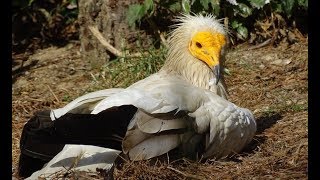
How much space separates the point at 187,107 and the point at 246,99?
5.95 ft

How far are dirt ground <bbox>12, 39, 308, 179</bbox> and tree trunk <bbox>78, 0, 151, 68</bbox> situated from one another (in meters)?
0.23

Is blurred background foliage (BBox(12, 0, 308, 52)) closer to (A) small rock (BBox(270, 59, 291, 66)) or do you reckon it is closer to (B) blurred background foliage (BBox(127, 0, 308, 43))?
(B) blurred background foliage (BBox(127, 0, 308, 43))

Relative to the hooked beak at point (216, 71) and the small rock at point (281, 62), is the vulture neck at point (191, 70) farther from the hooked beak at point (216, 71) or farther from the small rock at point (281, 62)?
the small rock at point (281, 62)

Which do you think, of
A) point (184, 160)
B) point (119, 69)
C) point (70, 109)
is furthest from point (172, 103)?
point (119, 69)

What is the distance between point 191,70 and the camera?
534 centimetres

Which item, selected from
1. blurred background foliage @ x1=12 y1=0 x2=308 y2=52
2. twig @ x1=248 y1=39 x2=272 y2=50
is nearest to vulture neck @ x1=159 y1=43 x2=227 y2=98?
blurred background foliage @ x1=12 y1=0 x2=308 y2=52

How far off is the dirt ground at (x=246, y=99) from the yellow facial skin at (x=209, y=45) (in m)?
0.66

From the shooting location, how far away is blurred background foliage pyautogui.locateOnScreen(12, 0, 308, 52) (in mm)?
7055

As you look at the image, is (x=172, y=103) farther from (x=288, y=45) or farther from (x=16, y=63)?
(x=16, y=63)

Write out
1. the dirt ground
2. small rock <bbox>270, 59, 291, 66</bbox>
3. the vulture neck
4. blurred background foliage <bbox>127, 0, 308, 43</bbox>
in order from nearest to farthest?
the dirt ground
the vulture neck
blurred background foliage <bbox>127, 0, 308, 43</bbox>
small rock <bbox>270, 59, 291, 66</bbox>

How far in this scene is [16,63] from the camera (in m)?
8.13

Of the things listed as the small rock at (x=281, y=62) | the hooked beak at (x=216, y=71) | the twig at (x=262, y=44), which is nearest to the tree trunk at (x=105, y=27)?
the twig at (x=262, y=44)

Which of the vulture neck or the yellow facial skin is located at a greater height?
the yellow facial skin
